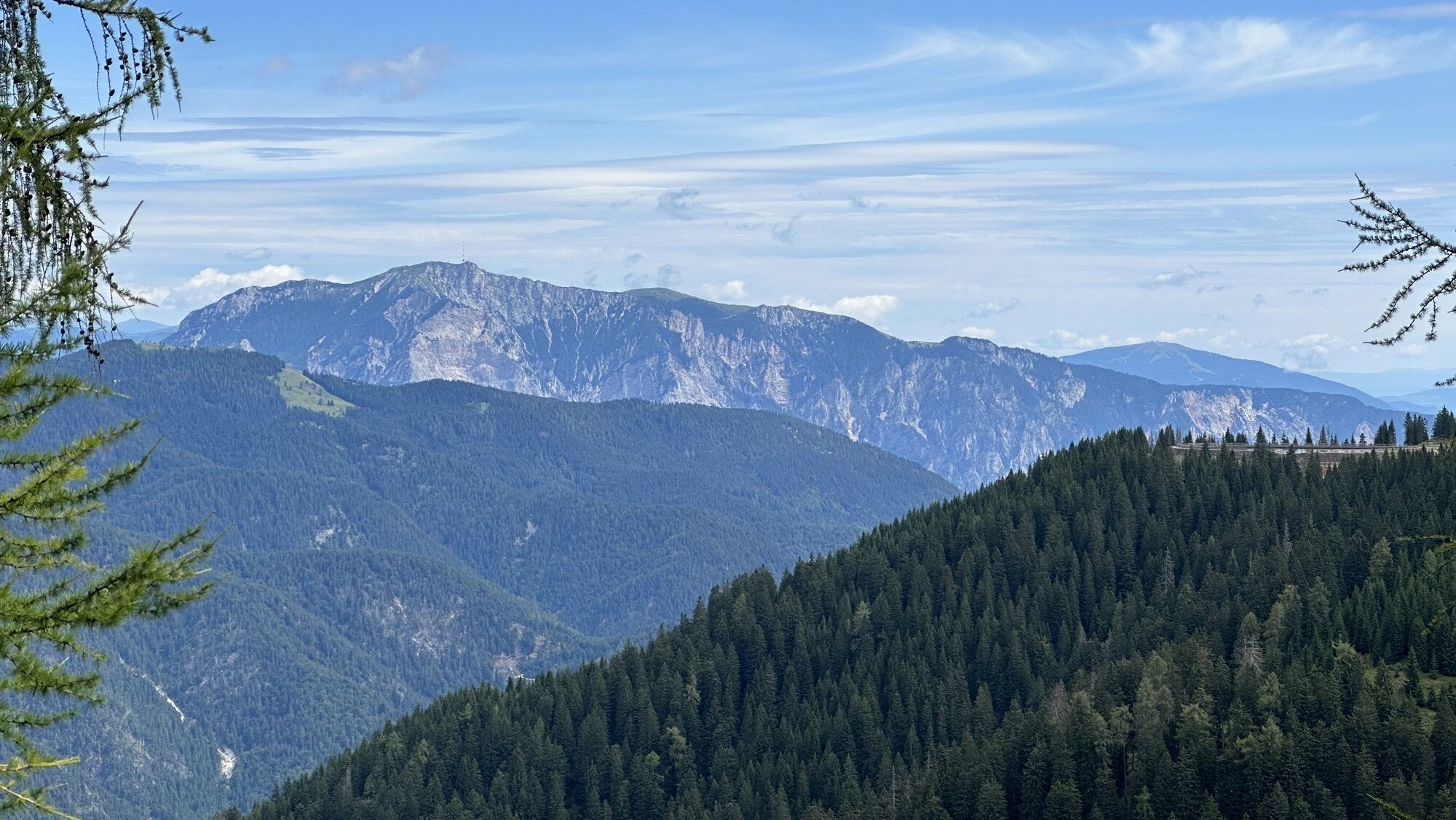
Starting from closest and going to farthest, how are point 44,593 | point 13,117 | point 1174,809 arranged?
point 44,593 → point 13,117 → point 1174,809

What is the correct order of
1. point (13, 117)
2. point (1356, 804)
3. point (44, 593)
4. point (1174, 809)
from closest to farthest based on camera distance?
point (44, 593), point (13, 117), point (1356, 804), point (1174, 809)

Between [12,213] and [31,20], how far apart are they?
2649 mm

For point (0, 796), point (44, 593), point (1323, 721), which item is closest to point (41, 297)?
point (44, 593)

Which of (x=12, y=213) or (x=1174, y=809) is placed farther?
(x=1174, y=809)

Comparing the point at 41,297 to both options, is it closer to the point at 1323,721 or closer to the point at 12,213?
the point at 12,213

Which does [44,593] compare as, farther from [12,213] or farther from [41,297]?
[12,213]

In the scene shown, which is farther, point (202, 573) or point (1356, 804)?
point (1356, 804)

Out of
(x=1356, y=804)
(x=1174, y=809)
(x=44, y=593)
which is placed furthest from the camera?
(x=1174, y=809)

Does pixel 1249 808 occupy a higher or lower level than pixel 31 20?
lower

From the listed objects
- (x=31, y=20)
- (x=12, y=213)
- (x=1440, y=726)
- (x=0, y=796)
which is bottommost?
(x=1440, y=726)

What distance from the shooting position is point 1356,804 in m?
181

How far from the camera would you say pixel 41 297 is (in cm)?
2008

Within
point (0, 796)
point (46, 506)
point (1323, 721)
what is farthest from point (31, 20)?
point (1323, 721)

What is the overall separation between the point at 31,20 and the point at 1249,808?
192 m
